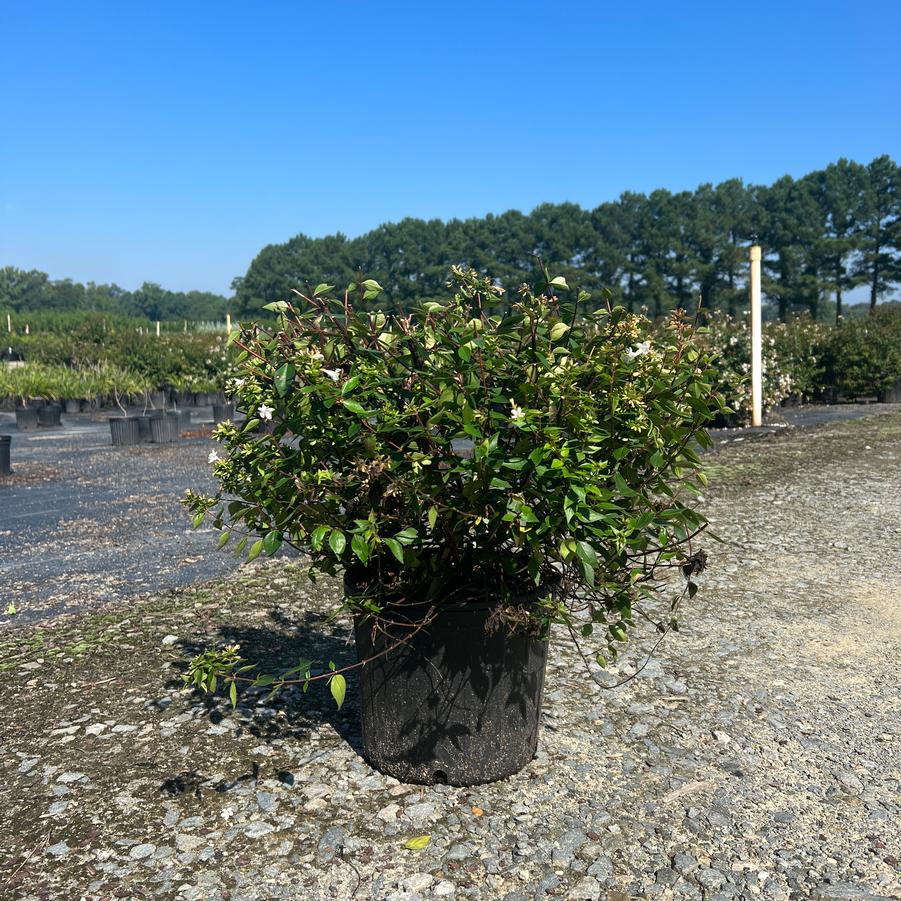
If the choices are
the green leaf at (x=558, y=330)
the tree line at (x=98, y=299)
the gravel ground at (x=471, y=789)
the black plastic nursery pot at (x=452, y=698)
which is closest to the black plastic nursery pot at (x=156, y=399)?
the gravel ground at (x=471, y=789)

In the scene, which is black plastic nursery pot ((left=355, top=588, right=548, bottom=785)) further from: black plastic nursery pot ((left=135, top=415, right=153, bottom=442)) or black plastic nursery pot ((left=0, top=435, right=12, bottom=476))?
black plastic nursery pot ((left=135, top=415, right=153, bottom=442))

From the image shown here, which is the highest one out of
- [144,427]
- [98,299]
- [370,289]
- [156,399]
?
[98,299]

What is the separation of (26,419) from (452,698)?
15378mm

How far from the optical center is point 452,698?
2553 millimetres

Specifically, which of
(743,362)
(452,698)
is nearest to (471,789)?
(452,698)

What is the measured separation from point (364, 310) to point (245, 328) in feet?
1.37

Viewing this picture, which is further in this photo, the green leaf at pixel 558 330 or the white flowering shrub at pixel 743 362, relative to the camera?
the white flowering shrub at pixel 743 362

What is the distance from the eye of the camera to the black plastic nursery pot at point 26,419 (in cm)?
1554

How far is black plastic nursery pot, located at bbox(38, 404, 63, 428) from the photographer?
1570 centimetres

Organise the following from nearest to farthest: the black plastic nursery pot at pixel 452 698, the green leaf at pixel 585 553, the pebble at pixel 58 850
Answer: the green leaf at pixel 585 553 < the pebble at pixel 58 850 < the black plastic nursery pot at pixel 452 698

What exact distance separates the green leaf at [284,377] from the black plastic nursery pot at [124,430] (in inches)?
452

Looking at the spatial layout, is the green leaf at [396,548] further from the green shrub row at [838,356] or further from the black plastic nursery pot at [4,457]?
the green shrub row at [838,356]

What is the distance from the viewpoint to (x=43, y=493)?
8734 millimetres

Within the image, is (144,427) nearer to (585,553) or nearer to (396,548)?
(396,548)
